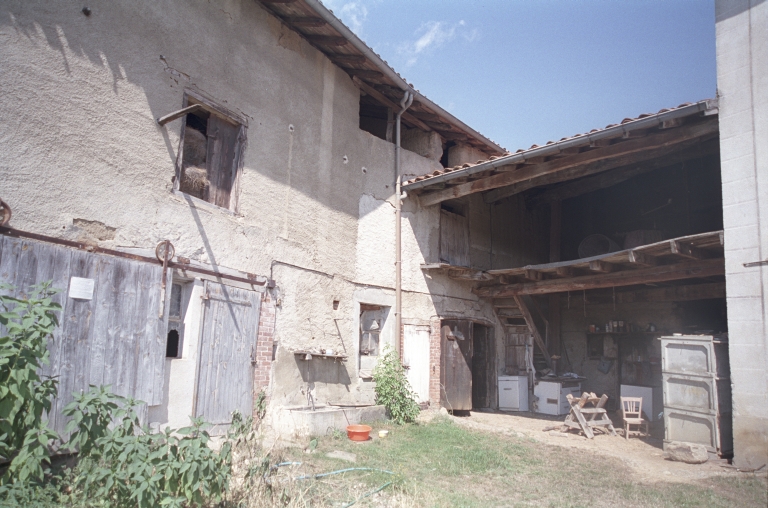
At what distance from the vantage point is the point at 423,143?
12.0 meters

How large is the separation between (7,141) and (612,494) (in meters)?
7.26

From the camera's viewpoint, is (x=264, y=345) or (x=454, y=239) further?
(x=454, y=239)

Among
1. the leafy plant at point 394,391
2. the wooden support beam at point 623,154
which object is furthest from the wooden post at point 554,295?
the leafy plant at point 394,391

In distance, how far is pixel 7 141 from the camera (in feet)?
17.6

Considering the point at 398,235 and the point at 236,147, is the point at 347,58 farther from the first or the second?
the point at 398,235

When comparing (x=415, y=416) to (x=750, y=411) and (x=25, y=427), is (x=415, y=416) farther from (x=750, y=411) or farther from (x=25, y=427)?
(x=25, y=427)

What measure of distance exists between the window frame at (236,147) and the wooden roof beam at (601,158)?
448 cm

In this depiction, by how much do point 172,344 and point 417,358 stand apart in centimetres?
506

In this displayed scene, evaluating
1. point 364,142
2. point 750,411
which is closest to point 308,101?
point 364,142

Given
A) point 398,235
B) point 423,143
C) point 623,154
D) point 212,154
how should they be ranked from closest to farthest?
1. point 212,154
2. point 623,154
3. point 398,235
4. point 423,143

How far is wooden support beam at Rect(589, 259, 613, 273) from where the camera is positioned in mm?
9516

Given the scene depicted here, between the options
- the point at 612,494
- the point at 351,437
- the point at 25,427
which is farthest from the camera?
the point at 351,437

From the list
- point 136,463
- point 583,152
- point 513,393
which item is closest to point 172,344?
point 136,463

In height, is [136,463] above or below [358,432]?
above
